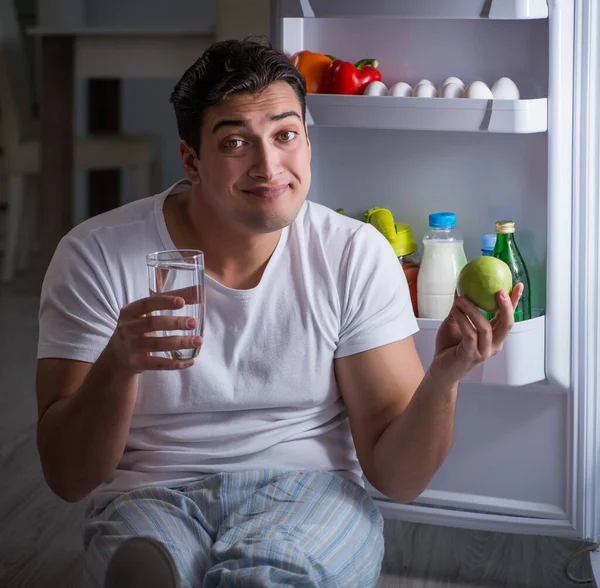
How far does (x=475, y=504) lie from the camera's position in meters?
1.83

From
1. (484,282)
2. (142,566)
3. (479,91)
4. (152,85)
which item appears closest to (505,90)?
(479,91)

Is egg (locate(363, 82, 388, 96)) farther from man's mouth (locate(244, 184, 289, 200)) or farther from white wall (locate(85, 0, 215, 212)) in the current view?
white wall (locate(85, 0, 215, 212))

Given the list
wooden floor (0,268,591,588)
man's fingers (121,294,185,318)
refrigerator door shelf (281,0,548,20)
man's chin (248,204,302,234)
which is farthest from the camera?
wooden floor (0,268,591,588)

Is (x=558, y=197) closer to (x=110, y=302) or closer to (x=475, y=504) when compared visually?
(x=475, y=504)

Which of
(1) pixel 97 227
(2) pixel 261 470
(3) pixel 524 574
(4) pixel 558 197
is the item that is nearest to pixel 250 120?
(1) pixel 97 227

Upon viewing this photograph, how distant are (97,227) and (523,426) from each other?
0.91m

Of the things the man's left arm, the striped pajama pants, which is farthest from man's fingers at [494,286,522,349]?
the striped pajama pants

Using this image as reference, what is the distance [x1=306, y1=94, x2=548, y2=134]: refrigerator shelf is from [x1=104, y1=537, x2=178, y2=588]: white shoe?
34.4 inches

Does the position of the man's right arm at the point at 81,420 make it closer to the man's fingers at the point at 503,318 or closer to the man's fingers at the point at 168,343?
the man's fingers at the point at 168,343

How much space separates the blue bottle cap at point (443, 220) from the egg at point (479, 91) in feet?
0.66

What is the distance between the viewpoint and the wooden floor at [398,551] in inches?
70.2

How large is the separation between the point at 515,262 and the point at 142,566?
900mm

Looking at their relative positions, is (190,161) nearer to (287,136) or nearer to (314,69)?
(287,136)

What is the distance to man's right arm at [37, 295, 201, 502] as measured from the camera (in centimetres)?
103
